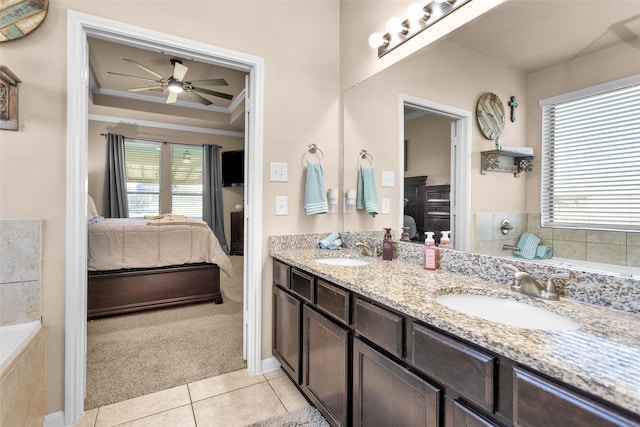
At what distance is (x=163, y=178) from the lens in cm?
621

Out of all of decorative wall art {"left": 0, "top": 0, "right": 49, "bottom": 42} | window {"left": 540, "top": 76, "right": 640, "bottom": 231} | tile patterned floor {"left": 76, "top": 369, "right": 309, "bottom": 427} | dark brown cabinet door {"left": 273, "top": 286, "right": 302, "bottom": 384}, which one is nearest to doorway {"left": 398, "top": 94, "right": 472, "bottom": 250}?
window {"left": 540, "top": 76, "right": 640, "bottom": 231}

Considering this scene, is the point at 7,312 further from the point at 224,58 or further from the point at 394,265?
the point at 394,265

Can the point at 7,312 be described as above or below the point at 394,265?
below

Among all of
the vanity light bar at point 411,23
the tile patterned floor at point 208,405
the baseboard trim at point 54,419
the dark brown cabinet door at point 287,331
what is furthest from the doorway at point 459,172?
the baseboard trim at point 54,419

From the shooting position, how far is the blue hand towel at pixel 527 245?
1189 millimetres

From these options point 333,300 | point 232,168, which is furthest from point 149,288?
point 232,168

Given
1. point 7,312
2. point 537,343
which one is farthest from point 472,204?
point 7,312

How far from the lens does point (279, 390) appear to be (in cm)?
189

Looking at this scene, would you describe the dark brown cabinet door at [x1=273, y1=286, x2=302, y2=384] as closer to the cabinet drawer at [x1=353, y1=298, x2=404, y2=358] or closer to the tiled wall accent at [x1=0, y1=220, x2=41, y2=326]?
the cabinet drawer at [x1=353, y1=298, x2=404, y2=358]

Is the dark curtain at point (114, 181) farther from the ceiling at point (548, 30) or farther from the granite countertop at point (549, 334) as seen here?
the ceiling at point (548, 30)

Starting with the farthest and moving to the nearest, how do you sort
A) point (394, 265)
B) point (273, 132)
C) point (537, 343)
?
point (273, 132) < point (394, 265) < point (537, 343)

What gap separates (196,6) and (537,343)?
2.35 metres

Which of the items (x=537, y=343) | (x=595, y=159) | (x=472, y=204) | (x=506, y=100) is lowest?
(x=537, y=343)

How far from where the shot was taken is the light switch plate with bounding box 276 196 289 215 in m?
2.14
